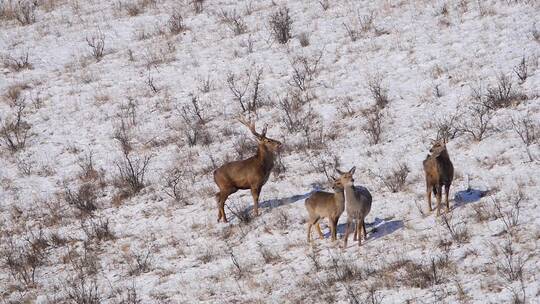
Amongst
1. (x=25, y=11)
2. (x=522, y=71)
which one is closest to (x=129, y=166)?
(x=522, y=71)

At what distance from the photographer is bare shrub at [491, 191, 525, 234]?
864 centimetres

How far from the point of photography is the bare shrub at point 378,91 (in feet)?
47.4

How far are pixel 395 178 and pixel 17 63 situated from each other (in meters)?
12.6

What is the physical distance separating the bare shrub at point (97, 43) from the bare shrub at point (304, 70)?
18.9ft

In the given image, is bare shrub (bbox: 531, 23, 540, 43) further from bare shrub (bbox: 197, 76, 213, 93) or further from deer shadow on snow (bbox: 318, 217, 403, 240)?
bare shrub (bbox: 197, 76, 213, 93)

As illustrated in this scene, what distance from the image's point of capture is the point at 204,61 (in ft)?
60.2

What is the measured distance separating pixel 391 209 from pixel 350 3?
10555 millimetres

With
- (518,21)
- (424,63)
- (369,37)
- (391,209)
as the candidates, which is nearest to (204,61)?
(369,37)

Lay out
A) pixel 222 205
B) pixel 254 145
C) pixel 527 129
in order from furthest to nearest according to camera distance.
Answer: pixel 254 145
pixel 527 129
pixel 222 205

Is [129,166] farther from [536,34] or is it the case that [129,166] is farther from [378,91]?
[536,34]

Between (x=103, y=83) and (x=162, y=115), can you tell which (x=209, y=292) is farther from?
(x=103, y=83)

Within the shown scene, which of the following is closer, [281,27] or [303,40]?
[303,40]

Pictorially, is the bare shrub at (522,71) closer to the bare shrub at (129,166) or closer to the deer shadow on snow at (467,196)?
the deer shadow on snow at (467,196)

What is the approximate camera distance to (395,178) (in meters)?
11.1
